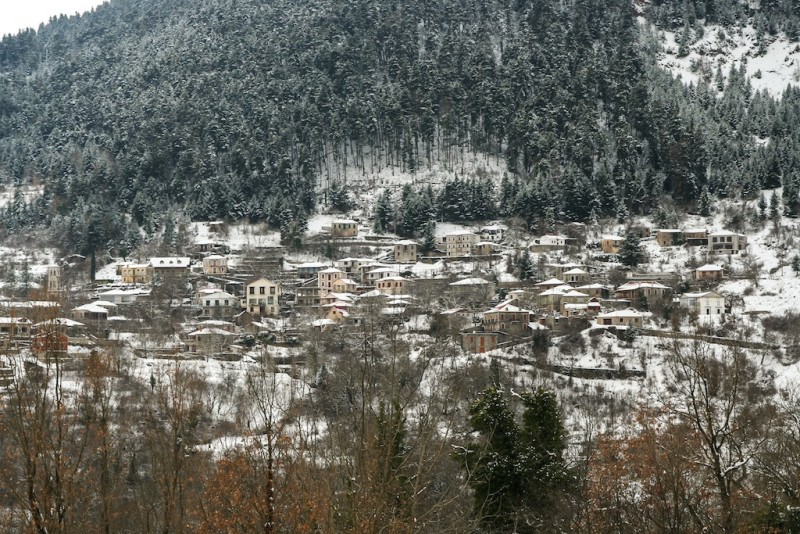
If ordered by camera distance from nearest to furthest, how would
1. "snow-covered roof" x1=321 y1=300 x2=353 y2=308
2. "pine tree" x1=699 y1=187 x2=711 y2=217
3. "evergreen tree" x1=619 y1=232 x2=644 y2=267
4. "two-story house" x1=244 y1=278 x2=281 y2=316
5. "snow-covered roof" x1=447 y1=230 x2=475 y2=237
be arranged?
"snow-covered roof" x1=321 y1=300 x2=353 y2=308, "two-story house" x1=244 y1=278 x2=281 y2=316, "evergreen tree" x1=619 y1=232 x2=644 y2=267, "snow-covered roof" x1=447 y1=230 x2=475 y2=237, "pine tree" x1=699 y1=187 x2=711 y2=217

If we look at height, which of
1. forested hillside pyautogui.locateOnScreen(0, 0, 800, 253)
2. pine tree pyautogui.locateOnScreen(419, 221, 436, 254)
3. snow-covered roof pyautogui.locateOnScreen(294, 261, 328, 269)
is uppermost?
forested hillside pyautogui.locateOnScreen(0, 0, 800, 253)

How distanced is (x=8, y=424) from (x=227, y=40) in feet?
381

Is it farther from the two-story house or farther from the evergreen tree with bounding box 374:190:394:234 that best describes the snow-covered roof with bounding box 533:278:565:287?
the evergreen tree with bounding box 374:190:394:234

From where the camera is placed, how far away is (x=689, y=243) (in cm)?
7881

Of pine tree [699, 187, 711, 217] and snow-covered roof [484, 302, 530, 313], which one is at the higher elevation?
pine tree [699, 187, 711, 217]

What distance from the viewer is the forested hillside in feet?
296

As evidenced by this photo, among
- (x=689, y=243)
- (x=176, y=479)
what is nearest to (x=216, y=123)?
(x=689, y=243)

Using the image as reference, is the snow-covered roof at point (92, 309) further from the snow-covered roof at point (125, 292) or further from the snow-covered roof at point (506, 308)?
the snow-covered roof at point (506, 308)

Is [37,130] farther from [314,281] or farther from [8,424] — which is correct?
[8,424]

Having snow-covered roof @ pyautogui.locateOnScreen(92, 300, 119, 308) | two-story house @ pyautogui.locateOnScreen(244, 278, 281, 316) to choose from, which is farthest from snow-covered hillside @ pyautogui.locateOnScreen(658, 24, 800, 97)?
snow-covered roof @ pyautogui.locateOnScreen(92, 300, 119, 308)

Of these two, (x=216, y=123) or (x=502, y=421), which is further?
(x=216, y=123)

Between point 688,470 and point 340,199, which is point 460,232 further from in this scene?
point 688,470

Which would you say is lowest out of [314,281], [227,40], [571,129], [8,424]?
[314,281]

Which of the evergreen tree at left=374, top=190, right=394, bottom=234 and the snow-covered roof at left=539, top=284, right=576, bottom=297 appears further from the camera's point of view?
the evergreen tree at left=374, top=190, right=394, bottom=234
